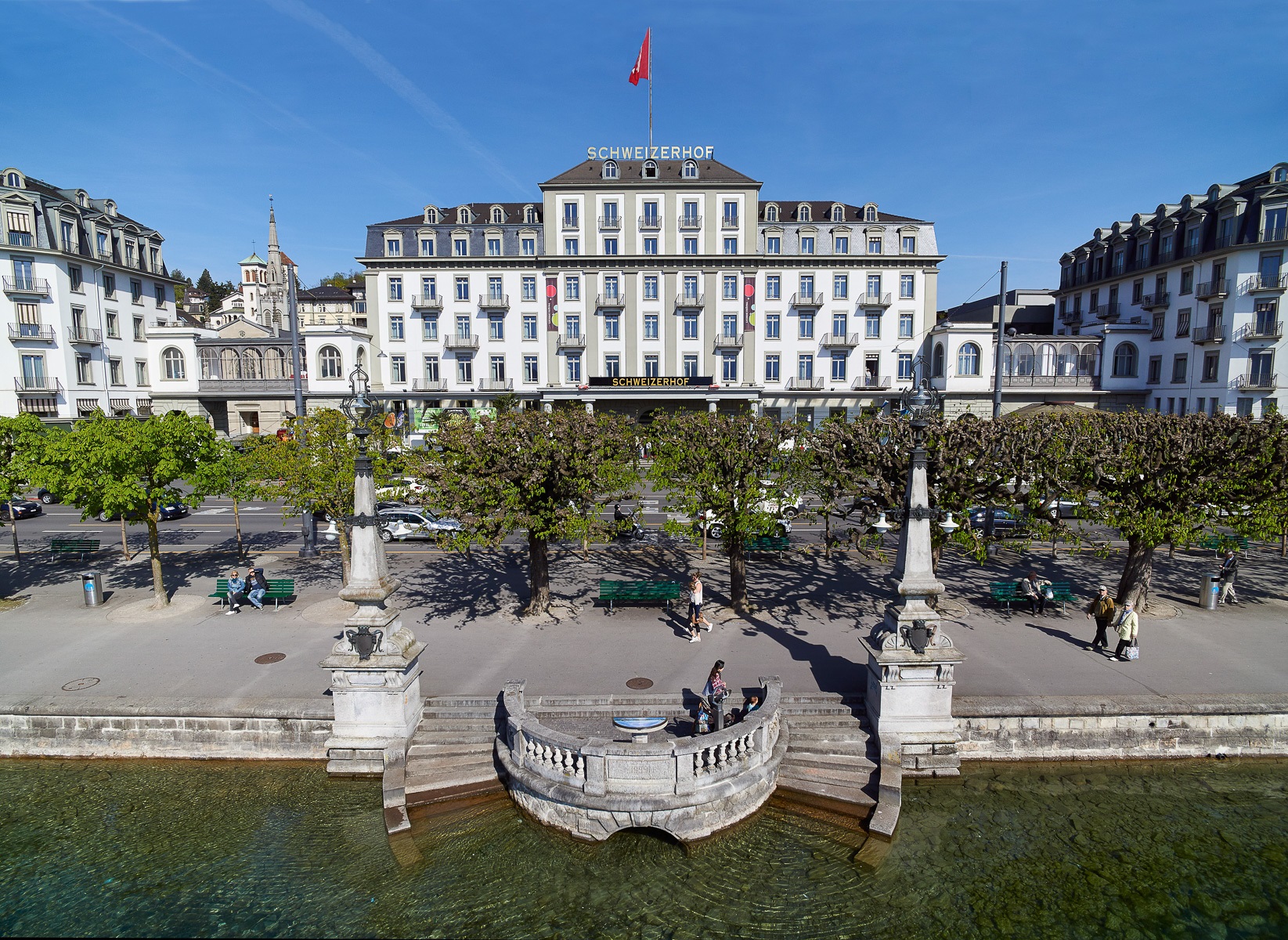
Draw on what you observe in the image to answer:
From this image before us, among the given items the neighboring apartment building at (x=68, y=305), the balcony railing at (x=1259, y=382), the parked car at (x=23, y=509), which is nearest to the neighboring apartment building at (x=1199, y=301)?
the balcony railing at (x=1259, y=382)

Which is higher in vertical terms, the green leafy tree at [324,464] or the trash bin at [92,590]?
the green leafy tree at [324,464]

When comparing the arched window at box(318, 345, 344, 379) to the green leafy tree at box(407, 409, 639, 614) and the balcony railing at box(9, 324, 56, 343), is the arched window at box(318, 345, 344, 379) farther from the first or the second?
the green leafy tree at box(407, 409, 639, 614)

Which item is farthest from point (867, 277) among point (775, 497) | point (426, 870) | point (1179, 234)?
point (426, 870)

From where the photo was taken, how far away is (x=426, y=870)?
32.2ft

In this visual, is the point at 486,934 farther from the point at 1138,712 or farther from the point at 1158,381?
the point at 1158,381

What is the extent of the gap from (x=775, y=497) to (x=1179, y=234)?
4704cm

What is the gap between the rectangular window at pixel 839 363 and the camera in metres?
51.8

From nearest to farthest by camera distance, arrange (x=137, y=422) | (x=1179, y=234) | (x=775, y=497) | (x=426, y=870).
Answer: (x=426, y=870) → (x=775, y=497) → (x=137, y=422) → (x=1179, y=234)

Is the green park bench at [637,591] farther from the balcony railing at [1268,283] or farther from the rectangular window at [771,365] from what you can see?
the balcony railing at [1268,283]

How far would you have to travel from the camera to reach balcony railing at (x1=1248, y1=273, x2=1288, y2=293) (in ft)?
133

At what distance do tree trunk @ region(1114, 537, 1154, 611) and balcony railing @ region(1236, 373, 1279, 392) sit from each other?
35.8 meters

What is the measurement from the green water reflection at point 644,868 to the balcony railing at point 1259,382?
41.7m

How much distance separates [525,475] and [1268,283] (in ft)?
165

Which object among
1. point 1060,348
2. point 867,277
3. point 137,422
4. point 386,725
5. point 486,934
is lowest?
point 486,934
